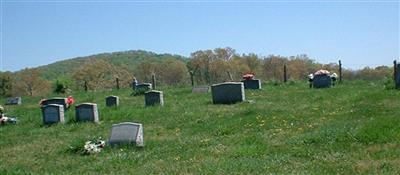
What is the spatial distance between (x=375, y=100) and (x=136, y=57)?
130312mm

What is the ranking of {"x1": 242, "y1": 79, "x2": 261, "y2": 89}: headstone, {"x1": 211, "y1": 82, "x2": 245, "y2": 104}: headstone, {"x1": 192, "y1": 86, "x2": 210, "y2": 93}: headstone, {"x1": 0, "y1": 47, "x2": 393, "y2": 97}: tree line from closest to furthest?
{"x1": 211, "y1": 82, "x2": 245, "y2": 104}: headstone, {"x1": 242, "y1": 79, "x2": 261, "y2": 89}: headstone, {"x1": 192, "y1": 86, "x2": 210, "y2": 93}: headstone, {"x1": 0, "y1": 47, "x2": 393, "y2": 97}: tree line

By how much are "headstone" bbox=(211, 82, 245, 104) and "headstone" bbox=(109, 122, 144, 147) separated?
31.2 ft

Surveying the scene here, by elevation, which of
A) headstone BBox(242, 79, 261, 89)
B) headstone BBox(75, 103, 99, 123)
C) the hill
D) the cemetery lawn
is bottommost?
the cemetery lawn

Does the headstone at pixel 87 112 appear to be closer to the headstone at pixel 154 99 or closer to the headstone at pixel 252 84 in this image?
the headstone at pixel 154 99

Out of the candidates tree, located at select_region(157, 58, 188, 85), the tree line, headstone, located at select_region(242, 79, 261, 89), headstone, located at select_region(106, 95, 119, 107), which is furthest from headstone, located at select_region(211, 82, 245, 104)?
tree, located at select_region(157, 58, 188, 85)

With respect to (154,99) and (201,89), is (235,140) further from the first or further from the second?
(201,89)

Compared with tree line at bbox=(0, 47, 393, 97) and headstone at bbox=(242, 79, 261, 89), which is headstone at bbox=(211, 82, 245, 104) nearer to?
headstone at bbox=(242, 79, 261, 89)

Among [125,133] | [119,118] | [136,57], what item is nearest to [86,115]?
[119,118]

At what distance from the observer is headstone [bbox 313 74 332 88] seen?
91.0ft

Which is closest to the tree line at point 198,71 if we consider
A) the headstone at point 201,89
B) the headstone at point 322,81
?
the headstone at point 201,89

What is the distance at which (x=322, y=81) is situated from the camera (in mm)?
27891

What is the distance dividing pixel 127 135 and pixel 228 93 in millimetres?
9843

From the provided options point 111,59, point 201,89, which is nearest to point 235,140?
point 201,89

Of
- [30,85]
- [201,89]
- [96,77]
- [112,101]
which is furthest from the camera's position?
[30,85]
